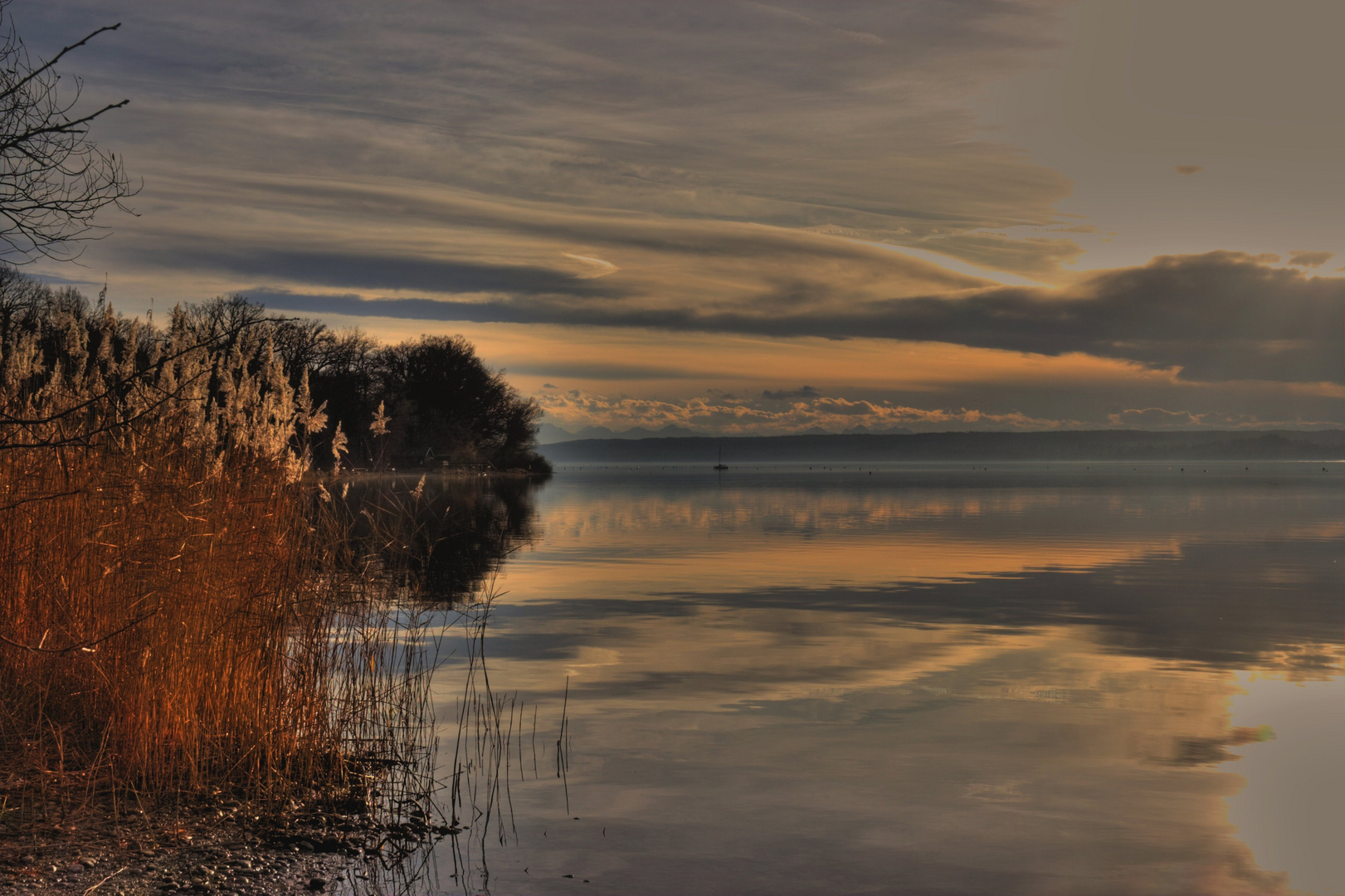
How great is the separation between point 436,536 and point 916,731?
22309 mm

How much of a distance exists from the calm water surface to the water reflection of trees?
1.27 meters

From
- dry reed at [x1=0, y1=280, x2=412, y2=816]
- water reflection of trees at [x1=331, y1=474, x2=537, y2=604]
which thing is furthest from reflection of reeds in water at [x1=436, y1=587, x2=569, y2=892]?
water reflection of trees at [x1=331, y1=474, x2=537, y2=604]

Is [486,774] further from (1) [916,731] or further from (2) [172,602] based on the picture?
(1) [916,731]

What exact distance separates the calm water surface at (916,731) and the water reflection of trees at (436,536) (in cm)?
127

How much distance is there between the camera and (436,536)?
29.9m

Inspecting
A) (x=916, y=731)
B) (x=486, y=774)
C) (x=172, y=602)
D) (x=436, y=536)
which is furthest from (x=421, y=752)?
(x=436, y=536)

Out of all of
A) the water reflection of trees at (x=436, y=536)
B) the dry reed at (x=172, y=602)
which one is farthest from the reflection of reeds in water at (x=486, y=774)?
the water reflection of trees at (x=436, y=536)

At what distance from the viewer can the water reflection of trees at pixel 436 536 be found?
914 cm

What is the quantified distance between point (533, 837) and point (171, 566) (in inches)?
114

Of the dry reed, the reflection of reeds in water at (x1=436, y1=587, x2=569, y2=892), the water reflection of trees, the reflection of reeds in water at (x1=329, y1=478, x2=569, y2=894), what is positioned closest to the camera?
the reflection of reeds in water at (x1=329, y1=478, x2=569, y2=894)

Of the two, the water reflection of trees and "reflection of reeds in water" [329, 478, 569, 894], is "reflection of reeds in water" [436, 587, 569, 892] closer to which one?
"reflection of reeds in water" [329, 478, 569, 894]

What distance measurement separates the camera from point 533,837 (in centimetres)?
672

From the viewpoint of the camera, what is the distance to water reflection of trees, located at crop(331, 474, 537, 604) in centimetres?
914

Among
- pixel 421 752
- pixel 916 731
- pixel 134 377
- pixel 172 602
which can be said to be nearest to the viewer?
pixel 134 377
